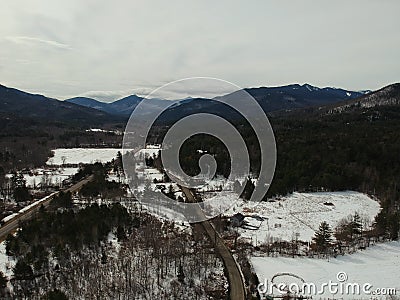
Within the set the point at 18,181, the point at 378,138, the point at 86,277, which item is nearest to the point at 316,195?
the point at 378,138

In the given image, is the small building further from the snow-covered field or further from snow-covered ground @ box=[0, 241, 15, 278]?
the snow-covered field

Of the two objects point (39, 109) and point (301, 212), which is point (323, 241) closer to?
point (301, 212)

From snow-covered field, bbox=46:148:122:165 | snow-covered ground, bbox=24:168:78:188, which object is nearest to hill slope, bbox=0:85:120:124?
snow-covered field, bbox=46:148:122:165


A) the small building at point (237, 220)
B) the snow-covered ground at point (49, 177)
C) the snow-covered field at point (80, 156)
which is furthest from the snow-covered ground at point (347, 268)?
the snow-covered field at point (80, 156)

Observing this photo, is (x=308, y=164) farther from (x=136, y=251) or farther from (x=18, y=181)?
(x=18, y=181)

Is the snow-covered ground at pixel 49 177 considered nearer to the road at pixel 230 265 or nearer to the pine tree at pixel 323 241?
the road at pixel 230 265

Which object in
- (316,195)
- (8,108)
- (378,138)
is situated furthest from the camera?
(8,108)

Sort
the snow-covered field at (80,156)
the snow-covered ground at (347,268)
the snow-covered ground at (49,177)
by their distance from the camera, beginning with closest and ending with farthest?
the snow-covered ground at (347,268), the snow-covered ground at (49,177), the snow-covered field at (80,156)
